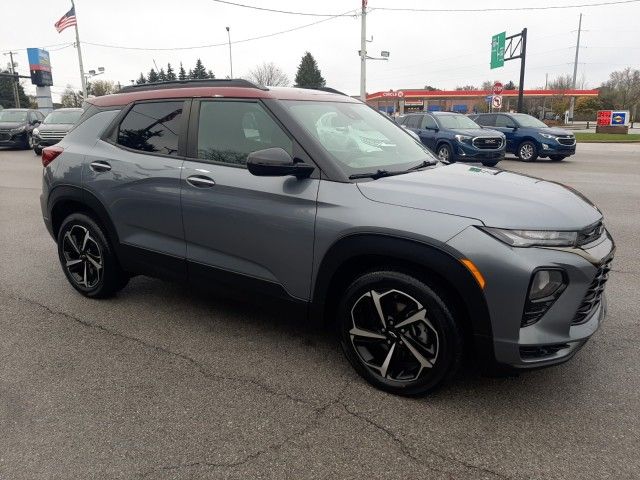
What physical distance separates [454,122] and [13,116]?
18692mm

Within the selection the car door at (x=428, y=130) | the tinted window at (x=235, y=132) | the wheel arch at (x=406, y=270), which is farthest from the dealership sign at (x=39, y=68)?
the wheel arch at (x=406, y=270)

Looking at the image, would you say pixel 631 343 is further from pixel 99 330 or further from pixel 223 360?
pixel 99 330

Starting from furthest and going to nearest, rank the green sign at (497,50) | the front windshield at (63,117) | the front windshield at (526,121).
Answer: the green sign at (497,50), the front windshield at (63,117), the front windshield at (526,121)

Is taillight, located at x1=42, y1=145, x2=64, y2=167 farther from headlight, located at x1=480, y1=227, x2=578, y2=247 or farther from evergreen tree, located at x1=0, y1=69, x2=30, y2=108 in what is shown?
evergreen tree, located at x1=0, y1=69, x2=30, y2=108

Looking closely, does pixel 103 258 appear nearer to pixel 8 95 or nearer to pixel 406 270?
pixel 406 270

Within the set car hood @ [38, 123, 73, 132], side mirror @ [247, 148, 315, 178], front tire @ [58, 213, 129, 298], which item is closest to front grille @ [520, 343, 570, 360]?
side mirror @ [247, 148, 315, 178]

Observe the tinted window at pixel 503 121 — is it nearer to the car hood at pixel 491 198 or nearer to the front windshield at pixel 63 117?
the front windshield at pixel 63 117

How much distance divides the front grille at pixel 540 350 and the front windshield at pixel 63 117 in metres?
19.3

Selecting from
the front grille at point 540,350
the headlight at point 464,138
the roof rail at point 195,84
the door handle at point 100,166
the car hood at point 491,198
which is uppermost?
the roof rail at point 195,84

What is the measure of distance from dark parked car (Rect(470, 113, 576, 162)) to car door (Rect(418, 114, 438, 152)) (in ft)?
10.4

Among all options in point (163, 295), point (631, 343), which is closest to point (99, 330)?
point (163, 295)

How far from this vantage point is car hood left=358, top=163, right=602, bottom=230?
2516mm

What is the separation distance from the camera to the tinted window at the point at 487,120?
18156 millimetres

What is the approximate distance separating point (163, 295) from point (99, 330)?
2.62 feet
